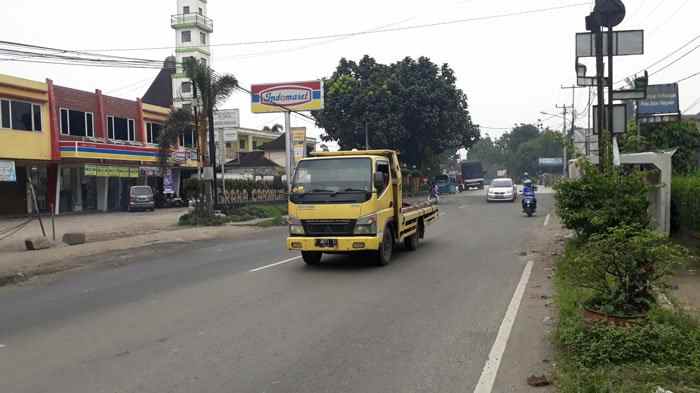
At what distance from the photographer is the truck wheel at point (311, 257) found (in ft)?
40.2

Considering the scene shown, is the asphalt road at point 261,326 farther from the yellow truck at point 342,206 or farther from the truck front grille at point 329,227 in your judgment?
the truck front grille at point 329,227

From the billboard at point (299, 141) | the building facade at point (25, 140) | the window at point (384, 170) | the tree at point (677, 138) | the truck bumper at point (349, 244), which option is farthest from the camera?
the billboard at point (299, 141)

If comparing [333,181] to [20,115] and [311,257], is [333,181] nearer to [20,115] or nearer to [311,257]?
[311,257]

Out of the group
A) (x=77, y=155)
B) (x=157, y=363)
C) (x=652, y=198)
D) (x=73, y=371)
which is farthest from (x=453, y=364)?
(x=77, y=155)

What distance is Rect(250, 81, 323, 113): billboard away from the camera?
37188 mm

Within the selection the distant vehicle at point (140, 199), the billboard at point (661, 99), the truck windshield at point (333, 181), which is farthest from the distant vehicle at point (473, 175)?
the truck windshield at point (333, 181)

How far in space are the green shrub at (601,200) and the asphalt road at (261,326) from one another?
1.49 meters

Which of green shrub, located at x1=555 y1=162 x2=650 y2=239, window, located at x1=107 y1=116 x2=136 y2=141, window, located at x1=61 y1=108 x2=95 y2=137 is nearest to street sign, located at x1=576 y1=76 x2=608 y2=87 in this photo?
green shrub, located at x1=555 y1=162 x2=650 y2=239

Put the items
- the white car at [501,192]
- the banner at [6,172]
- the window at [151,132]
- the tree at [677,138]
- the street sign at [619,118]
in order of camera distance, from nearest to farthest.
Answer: the street sign at [619,118] < the banner at [6,172] < the tree at [677,138] < the white car at [501,192] < the window at [151,132]

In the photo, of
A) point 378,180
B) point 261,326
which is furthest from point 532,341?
point 378,180

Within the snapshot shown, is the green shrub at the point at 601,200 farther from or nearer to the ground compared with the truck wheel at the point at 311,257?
farther from the ground

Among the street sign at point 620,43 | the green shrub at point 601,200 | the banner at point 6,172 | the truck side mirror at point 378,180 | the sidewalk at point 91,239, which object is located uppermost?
the street sign at point 620,43

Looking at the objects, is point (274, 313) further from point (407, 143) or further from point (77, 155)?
point (407, 143)

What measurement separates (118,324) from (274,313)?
196 centimetres
